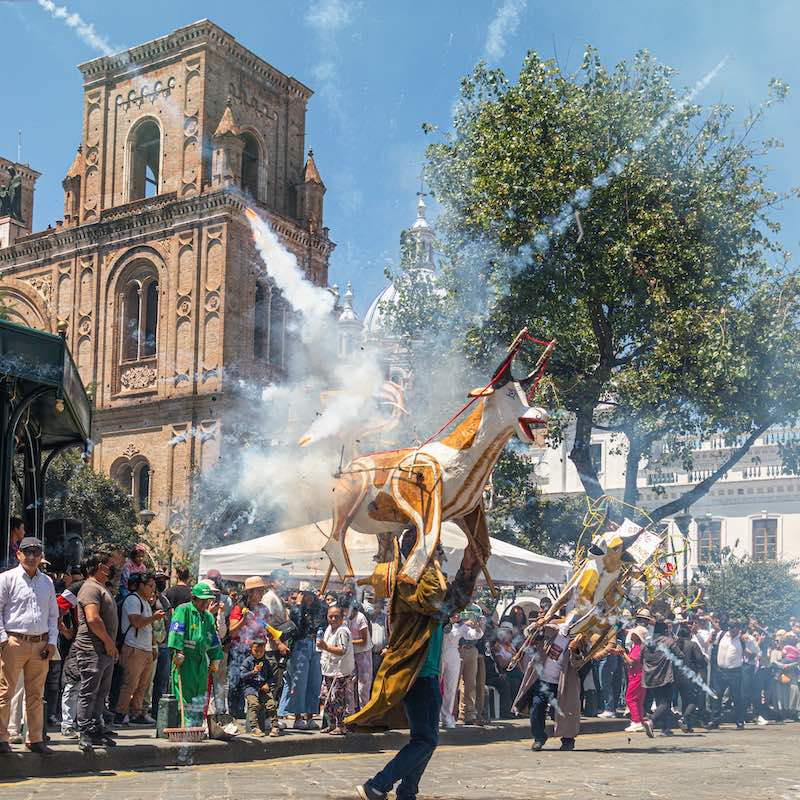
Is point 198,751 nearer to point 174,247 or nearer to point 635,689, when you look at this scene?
point 635,689

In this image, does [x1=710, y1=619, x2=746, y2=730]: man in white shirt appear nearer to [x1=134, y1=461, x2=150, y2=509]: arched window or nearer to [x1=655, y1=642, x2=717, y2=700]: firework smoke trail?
[x1=655, y1=642, x2=717, y2=700]: firework smoke trail

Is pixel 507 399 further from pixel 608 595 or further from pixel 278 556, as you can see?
pixel 278 556

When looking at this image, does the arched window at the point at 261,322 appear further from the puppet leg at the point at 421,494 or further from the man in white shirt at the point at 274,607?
the puppet leg at the point at 421,494

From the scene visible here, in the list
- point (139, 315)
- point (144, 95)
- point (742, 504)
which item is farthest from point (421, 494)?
point (742, 504)

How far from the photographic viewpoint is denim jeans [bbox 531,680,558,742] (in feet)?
52.3

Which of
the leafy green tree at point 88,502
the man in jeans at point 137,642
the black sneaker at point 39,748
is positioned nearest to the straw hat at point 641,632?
the man in jeans at point 137,642

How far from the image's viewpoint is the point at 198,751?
42.4ft

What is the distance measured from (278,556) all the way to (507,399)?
8.07m

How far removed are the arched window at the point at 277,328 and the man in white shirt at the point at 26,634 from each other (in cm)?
3374

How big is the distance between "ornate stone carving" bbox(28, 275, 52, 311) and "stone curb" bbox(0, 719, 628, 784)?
3609 centimetres

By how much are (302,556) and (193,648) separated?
5357mm

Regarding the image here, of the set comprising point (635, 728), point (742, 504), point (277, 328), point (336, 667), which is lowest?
point (635, 728)

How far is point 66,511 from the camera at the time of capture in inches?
1485

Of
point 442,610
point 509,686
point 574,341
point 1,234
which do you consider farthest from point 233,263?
point 442,610
